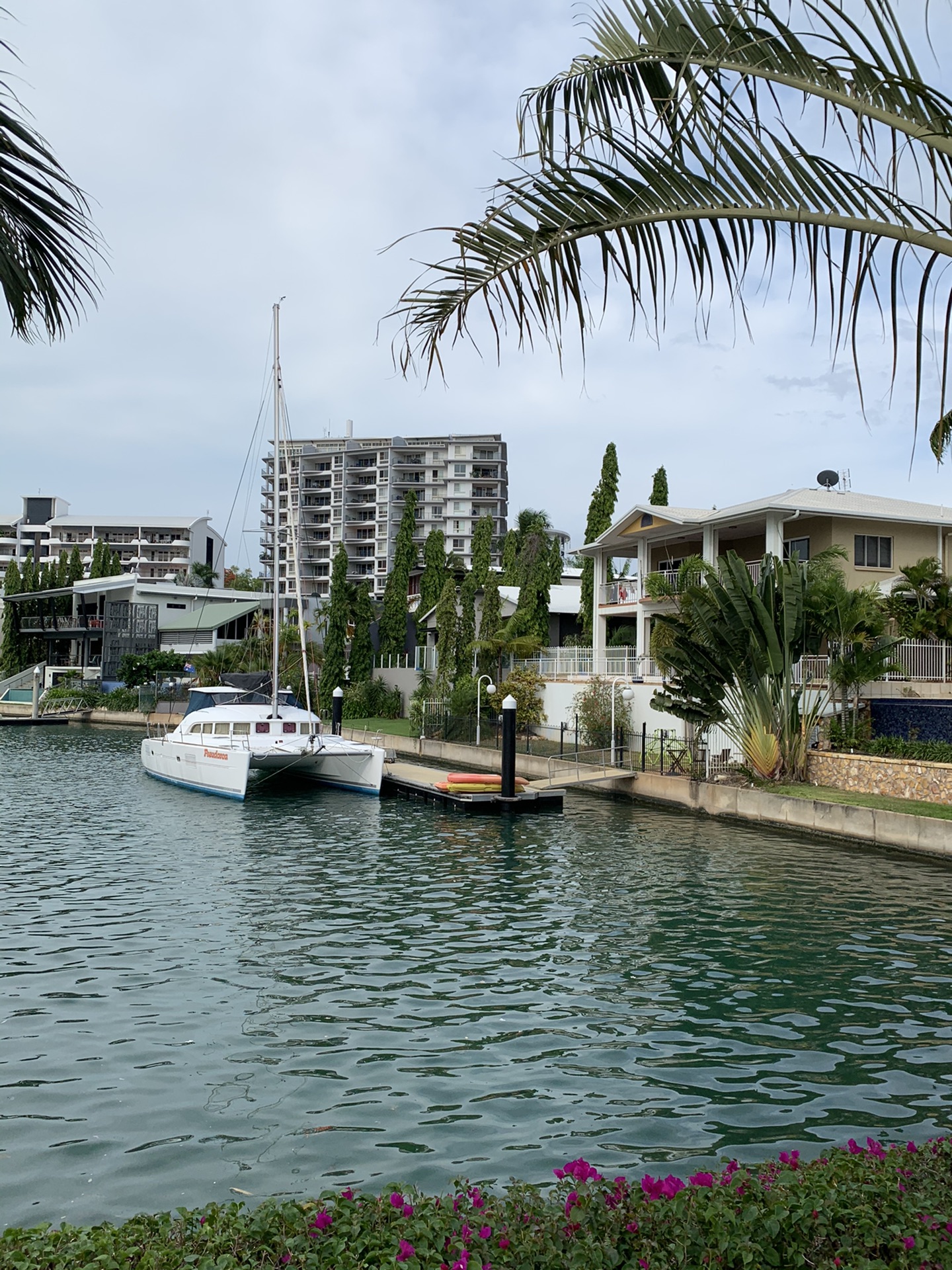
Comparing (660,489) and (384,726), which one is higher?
(660,489)

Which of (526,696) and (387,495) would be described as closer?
(526,696)

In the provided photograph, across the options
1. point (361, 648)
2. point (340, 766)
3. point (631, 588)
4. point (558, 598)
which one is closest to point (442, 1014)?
point (340, 766)

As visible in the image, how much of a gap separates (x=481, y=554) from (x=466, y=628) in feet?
44.7

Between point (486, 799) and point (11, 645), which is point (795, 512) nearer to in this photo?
point (486, 799)

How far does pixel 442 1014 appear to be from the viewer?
10.7 m

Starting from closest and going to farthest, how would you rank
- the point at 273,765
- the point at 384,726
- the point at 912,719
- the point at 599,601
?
the point at 912,719 → the point at 273,765 → the point at 599,601 → the point at 384,726

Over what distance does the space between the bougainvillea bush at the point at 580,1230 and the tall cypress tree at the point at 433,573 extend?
63615 mm

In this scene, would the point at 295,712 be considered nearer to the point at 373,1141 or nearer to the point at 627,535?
the point at 627,535

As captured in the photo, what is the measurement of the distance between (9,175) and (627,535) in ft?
137

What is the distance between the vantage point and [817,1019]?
35.1 feet

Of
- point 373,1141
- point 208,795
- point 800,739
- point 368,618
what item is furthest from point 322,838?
point 368,618

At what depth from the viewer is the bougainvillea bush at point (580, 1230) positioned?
4.49 m

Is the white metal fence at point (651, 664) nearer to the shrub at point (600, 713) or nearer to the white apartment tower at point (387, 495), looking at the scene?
the shrub at point (600, 713)

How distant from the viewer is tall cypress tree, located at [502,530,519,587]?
226ft
